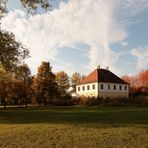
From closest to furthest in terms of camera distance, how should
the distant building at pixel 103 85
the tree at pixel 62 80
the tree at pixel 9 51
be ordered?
the tree at pixel 9 51
the distant building at pixel 103 85
the tree at pixel 62 80

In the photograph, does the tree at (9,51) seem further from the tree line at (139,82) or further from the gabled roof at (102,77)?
the tree line at (139,82)

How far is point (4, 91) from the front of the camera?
7838 cm

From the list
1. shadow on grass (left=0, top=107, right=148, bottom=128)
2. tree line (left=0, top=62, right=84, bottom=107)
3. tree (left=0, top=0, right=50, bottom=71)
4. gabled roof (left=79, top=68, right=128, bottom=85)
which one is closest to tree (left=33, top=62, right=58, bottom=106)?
tree line (left=0, top=62, right=84, bottom=107)

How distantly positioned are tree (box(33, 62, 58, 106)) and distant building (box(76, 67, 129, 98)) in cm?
1360

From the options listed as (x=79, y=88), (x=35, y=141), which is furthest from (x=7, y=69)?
(x=79, y=88)

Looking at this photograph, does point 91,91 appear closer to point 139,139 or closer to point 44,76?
point 44,76

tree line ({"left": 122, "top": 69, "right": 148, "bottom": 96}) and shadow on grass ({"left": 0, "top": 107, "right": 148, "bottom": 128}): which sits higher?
tree line ({"left": 122, "top": 69, "right": 148, "bottom": 96})

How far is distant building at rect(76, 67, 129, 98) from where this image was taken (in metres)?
90.9

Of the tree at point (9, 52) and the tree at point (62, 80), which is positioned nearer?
the tree at point (9, 52)

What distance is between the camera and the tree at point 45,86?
3125 inches

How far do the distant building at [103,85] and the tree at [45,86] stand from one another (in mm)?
13596

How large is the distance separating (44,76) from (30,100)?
9.18 m

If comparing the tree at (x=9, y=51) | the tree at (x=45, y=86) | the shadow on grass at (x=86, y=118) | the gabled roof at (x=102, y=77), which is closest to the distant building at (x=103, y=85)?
the gabled roof at (x=102, y=77)

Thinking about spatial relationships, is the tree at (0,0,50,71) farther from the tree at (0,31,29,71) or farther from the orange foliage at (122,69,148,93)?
the orange foliage at (122,69,148,93)
